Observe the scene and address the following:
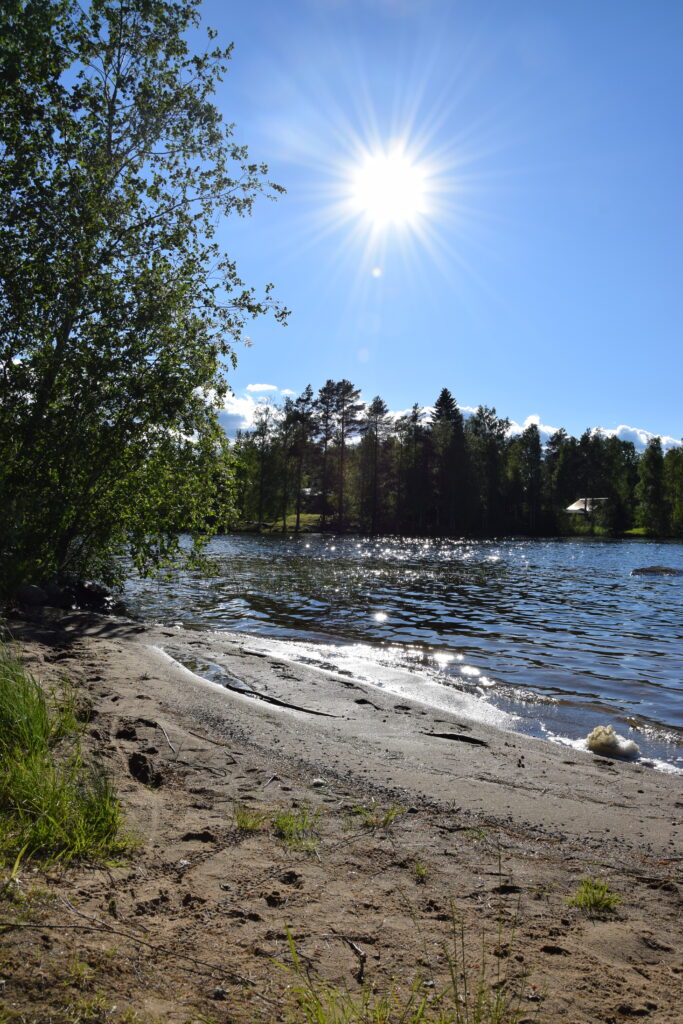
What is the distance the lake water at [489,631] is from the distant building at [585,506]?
74969 mm

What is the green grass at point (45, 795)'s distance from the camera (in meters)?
3.54

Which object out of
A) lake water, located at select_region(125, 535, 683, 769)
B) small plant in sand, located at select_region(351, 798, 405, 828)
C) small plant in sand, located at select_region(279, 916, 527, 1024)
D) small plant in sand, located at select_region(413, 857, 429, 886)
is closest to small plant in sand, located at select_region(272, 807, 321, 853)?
small plant in sand, located at select_region(351, 798, 405, 828)

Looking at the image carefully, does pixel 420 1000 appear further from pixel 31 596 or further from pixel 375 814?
pixel 31 596

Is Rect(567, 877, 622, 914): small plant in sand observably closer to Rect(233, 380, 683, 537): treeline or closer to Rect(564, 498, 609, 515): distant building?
Rect(233, 380, 683, 537): treeline

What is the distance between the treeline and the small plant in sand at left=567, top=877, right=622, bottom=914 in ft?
252

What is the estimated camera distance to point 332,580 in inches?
1115

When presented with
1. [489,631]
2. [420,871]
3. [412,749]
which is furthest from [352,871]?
[489,631]

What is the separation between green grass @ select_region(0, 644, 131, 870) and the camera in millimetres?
3545

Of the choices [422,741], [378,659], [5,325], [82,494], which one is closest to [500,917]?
[422,741]

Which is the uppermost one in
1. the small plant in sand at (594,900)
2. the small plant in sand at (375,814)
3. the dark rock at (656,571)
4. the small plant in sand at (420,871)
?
the small plant in sand at (420,871)

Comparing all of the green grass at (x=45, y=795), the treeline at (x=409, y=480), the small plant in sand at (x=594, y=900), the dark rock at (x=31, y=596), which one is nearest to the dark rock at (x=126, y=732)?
the green grass at (x=45, y=795)

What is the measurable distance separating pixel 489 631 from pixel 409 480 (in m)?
72.8

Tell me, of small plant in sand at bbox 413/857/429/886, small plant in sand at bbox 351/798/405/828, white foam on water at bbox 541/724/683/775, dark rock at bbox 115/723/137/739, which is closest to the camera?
small plant in sand at bbox 413/857/429/886

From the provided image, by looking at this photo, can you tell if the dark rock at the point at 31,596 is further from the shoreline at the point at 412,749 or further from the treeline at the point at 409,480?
the treeline at the point at 409,480
